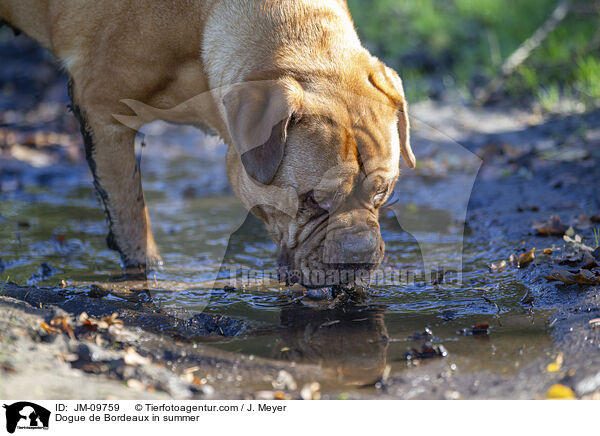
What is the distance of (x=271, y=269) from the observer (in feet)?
15.2

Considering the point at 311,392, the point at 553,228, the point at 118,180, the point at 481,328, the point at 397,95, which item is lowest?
the point at 311,392

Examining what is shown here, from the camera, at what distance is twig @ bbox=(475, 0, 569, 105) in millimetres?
8391

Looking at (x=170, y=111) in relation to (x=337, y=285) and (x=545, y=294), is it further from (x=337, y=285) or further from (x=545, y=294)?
(x=545, y=294)

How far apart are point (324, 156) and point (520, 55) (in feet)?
19.6

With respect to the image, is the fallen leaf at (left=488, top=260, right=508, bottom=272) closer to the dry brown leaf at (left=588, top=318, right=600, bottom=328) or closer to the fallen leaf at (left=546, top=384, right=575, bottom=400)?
the dry brown leaf at (left=588, top=318, right=600, bottom=328)

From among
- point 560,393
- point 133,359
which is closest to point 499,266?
point 560,393

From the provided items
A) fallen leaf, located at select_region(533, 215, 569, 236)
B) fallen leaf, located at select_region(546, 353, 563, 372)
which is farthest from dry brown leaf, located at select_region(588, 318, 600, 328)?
fallen leaf, located at select_region(533, 215, 569, 236)

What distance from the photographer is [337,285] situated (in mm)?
3732

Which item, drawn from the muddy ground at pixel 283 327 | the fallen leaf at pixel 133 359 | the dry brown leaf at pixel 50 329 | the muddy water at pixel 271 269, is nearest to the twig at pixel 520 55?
the muddy water at pixel 271 269

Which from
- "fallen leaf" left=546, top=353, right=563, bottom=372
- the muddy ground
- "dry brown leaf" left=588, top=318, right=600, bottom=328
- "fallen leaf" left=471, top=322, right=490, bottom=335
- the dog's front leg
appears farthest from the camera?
the dog's front leg

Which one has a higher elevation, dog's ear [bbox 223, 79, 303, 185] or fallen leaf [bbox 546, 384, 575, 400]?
dog's ear [bbox 223, 79, 303, 185]

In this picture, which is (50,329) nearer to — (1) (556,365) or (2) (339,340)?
(2) (339,340)

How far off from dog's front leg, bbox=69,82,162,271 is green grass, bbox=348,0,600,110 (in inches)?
198
